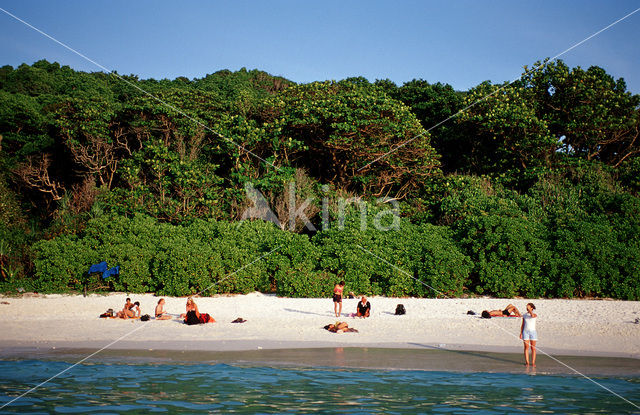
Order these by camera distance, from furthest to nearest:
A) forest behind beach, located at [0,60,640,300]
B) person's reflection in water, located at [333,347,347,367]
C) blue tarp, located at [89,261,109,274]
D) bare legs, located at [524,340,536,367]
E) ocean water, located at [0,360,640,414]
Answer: forest behind beach, located at [0,60,640,300] → blue tarp, located at [89,261,109,274] → person's reflection in water, located at [333,347,347,367] → bare legs, located at [524,340,536,367] → ocean water, located at [0,360,640,414]

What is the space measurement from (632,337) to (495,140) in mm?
21537

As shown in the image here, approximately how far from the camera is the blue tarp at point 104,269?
22375mm

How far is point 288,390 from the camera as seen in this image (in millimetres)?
10961

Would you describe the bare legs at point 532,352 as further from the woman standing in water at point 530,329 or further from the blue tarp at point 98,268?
the blue tarp at point 98,268

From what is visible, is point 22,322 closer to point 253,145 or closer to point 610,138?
point 253,145

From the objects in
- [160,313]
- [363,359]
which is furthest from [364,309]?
[160,313]

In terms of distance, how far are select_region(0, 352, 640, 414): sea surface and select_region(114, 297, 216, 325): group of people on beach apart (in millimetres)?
4239

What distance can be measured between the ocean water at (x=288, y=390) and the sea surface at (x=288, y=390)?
0.06 feet

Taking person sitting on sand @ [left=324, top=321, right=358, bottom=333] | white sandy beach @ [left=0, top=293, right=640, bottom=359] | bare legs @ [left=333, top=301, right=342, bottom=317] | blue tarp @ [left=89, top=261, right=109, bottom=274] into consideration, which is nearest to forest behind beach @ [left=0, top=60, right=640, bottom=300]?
blue tarp @ [left=89, top=261, right=109, bottom=274]

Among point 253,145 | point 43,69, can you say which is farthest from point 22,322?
point 43,69

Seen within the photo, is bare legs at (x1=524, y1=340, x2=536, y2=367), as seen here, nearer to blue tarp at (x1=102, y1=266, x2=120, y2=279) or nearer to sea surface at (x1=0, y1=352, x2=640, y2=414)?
sea surface at (x1=0, y1=352, x2=640, y2=414)

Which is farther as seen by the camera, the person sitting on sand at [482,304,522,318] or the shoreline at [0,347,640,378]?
the person sitting on sand at [482,304,522,318]

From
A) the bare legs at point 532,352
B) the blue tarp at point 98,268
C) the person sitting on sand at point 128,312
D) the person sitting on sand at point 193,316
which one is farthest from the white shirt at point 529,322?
the blue tarp at point 98,268

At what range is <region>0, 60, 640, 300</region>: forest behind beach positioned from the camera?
23000mm
